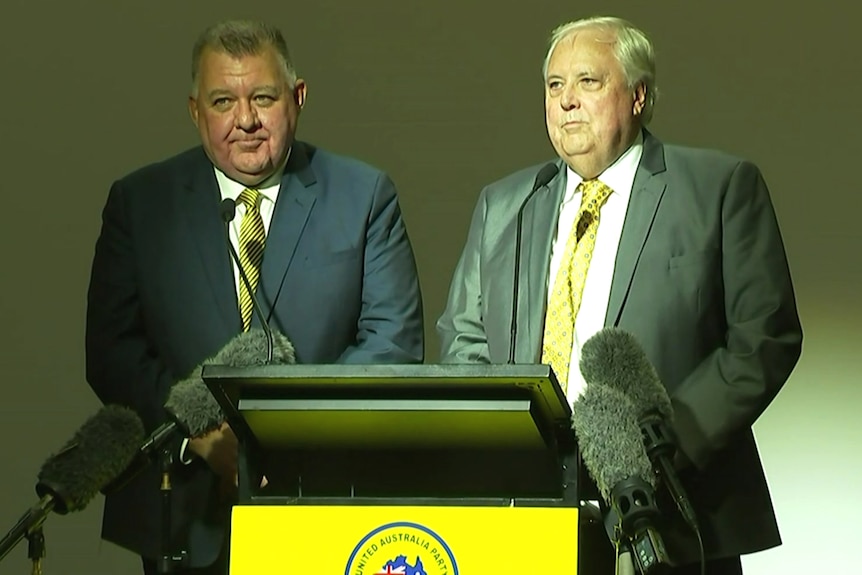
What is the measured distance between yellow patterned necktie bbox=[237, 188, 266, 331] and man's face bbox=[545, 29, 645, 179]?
29.2 inches

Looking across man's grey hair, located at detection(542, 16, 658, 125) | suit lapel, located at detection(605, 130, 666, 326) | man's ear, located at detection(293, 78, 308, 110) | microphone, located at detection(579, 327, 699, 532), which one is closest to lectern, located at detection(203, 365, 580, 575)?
microphone, located at detection(579, 327, 699, 532)

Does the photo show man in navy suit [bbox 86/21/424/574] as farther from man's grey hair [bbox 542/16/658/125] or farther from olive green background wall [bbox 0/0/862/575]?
olive green background wall [bbox 0/0/862/575]

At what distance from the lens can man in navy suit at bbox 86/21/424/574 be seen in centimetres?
393

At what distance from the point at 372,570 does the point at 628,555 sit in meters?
0.44

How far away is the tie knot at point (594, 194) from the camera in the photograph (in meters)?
3.75

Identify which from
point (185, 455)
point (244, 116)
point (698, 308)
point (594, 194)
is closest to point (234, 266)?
point (244, 116)

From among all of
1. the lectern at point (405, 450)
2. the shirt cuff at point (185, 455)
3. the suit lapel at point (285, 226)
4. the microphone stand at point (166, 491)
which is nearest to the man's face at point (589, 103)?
the suit lapel at point (285, 226)

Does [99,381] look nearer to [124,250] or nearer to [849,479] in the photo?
[124,250]

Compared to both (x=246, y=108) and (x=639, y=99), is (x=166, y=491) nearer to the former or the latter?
(x=246, y=108)

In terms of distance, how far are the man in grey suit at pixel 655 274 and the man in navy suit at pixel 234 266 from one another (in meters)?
0.23

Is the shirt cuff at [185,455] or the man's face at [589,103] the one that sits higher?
the man's face at [589,103]

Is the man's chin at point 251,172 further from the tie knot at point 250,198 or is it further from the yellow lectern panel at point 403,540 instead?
the yellow lectern panel at point 403,540

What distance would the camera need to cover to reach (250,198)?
4.04 m

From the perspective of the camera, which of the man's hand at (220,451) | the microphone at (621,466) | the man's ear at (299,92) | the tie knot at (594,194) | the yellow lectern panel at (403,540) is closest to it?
the microphone at (621,466)
